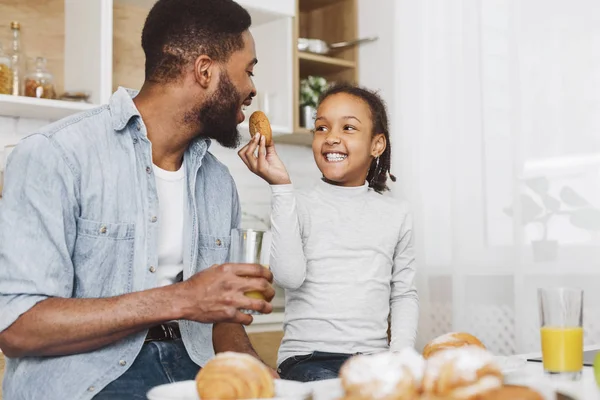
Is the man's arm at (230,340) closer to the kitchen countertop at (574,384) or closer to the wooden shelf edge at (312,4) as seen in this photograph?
the kitchen countertop at (574,384)

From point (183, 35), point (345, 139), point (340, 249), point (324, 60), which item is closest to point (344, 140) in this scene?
point (345, 139)

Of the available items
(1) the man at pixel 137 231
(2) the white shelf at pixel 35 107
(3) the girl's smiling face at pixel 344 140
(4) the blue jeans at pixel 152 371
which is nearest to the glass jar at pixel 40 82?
(2) the white shelf at pixel 35 107

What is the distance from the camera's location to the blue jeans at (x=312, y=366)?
1.66 metres

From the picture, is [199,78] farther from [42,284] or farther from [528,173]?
[528,173]

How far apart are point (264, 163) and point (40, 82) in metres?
1.18

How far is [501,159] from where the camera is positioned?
107 inches

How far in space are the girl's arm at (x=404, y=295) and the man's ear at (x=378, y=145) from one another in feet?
0.68

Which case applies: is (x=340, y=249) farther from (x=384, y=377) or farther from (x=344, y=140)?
→ (x=384, y=377)

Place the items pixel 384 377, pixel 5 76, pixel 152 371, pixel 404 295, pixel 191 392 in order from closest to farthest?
pixel 384 377, pixel 191 392, pixel 152 371, pixel 404 295, pixel 5 76

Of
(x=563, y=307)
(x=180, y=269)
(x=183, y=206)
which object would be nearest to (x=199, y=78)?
(x=183, y=206)

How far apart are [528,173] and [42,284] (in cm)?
179

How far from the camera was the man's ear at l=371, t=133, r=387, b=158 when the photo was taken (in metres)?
2.11

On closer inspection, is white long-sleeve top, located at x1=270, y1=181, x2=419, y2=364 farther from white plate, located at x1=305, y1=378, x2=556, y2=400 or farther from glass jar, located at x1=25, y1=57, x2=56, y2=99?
glass jar, located at x1=25, y1=57, x2=56, y2=99

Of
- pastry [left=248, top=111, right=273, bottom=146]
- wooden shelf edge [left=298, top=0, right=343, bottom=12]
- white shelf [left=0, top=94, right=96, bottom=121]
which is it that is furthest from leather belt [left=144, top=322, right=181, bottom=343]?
wooden shelf edge [left=298, top=0, right=343, bottom=12]
